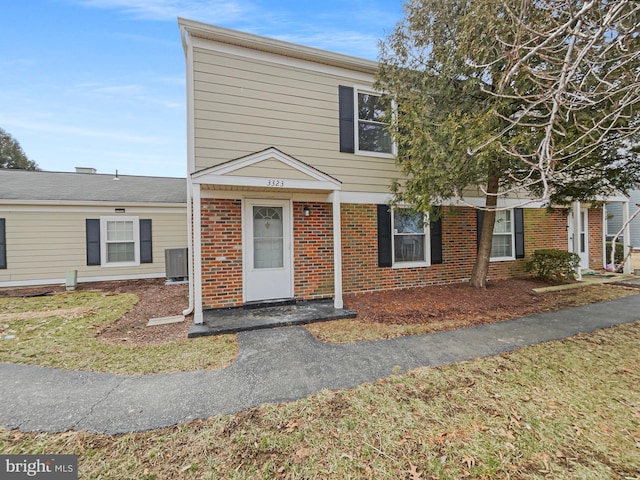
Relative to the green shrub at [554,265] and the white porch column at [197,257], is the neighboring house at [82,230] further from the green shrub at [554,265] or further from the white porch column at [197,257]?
the green shrub at [554,265]

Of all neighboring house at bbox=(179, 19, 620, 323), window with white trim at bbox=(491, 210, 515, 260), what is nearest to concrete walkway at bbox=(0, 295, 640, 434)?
neighboring house at bbox=(179, 19, 620, 323)

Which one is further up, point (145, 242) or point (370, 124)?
point (370, 124)

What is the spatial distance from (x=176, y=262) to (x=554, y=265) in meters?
12.0

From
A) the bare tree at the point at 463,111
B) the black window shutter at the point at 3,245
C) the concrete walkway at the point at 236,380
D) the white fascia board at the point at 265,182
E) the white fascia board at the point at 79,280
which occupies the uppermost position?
the bare tree at the point at 463,111

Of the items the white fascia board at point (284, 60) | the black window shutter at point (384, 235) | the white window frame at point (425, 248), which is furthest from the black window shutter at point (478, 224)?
the white fascia board at point (284, 60)

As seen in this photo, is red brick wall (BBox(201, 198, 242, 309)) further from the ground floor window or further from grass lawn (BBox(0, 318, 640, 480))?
the ground floor window

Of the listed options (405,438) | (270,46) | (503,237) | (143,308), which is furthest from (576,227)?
(143,308)

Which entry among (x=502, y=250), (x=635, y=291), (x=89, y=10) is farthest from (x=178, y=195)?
(x=635, y=291)

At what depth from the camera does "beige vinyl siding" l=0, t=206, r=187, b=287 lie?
9.30 metres

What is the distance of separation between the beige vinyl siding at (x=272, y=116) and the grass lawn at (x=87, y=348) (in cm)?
342

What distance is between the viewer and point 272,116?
6234 millimetres

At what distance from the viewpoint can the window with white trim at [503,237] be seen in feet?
29.2

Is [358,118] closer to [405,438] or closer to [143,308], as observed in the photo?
[405,438]

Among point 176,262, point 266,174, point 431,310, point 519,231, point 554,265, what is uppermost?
point 266,174
